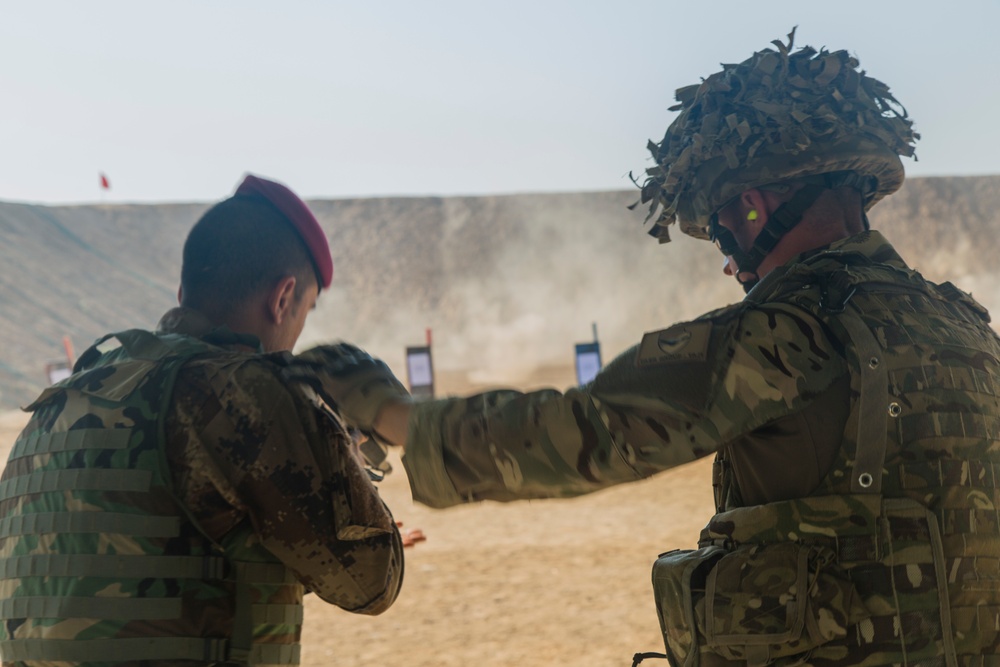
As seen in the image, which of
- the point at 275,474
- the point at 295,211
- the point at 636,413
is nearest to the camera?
the point at 636,413

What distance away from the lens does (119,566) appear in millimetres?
1776

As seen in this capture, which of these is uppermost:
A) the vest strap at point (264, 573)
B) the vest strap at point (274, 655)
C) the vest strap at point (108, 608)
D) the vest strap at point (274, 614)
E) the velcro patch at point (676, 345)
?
the velcro patch at point (676, 345)

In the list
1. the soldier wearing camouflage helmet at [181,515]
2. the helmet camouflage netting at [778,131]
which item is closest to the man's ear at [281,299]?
the soldier wearing camouflage helmet at [181,515]

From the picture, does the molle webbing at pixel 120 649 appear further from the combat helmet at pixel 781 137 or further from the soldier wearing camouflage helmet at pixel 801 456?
the combat helmet at pixel 781 137

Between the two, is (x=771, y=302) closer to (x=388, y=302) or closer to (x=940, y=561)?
(x=940, y=561)

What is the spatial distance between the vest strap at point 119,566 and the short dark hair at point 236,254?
56cm

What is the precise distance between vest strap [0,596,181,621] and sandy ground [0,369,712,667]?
10.4ft

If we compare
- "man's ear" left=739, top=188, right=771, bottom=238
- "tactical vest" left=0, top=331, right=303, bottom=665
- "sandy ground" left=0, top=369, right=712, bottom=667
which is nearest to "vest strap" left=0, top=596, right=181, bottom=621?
"tactical vest" left=0, top=331, right=303, bottom=665

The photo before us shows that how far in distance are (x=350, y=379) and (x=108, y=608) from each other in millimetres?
600

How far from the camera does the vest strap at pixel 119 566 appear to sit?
178 centimetres

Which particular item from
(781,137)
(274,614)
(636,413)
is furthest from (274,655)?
(781,137)

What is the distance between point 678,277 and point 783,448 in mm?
41746

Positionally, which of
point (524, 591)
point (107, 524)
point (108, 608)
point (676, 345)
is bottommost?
point (524, 591)

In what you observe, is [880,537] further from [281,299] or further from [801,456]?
[281,299]
